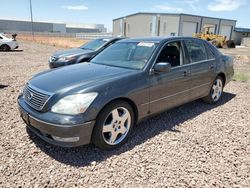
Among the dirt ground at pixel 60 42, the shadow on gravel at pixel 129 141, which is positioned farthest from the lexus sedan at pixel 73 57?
the dirt ground at pixel 60 42

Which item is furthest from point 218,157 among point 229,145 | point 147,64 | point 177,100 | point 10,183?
point 10,183

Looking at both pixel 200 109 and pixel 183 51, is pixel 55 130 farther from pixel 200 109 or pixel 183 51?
pixel 200 109

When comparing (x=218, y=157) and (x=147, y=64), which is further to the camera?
(x=147, y=64)

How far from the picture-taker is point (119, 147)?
3.23 m

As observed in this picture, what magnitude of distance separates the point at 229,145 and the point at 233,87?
4081 mm

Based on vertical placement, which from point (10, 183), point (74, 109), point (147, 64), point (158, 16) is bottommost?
point (10, 183)

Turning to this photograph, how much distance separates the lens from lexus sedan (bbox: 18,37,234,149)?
273 cm

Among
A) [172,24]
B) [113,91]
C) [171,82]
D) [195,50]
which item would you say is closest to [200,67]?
[195,50]

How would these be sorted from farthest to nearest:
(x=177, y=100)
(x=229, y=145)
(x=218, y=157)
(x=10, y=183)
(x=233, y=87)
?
(x=233, y=87)
(x=177, y=100)
(x=229, y=145)
(x=218, y=157)
(x=10, y=183)

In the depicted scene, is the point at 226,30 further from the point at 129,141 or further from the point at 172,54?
the point at 129,141

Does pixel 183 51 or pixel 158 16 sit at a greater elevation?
pixel 158 16

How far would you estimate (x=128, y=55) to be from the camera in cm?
394

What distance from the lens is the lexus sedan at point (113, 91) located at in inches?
107

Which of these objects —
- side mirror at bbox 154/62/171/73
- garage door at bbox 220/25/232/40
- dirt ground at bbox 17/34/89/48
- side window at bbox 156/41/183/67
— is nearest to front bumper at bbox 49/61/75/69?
side window at bbox 156/41/183/67
